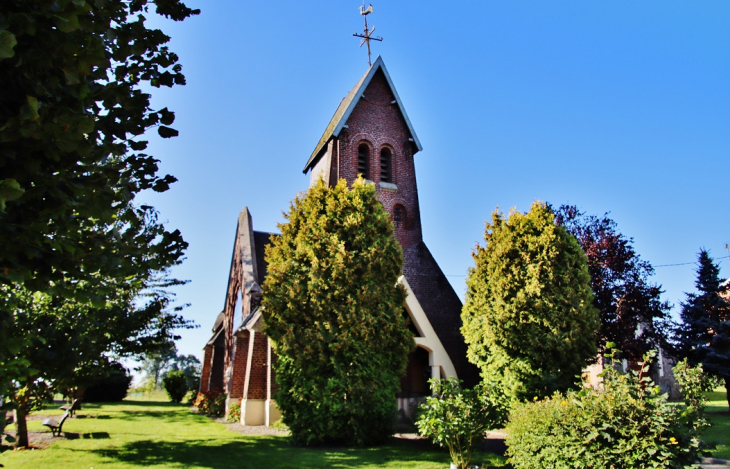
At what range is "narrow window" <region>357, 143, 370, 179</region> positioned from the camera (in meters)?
20.1

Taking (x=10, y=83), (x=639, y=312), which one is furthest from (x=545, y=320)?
(x=10, y=83)

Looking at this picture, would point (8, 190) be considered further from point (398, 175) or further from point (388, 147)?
point (388, 147)

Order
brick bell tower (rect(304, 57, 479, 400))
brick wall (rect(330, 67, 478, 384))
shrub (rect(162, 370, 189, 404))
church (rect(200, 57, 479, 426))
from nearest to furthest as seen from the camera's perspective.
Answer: church (rect(200, 57, 479, 426)), brick bell tower (rect(304, 57, 479, 400)), brick wall (rect(330, 67, 478, 384)), shrub (rect(162, 370, 189, 404))

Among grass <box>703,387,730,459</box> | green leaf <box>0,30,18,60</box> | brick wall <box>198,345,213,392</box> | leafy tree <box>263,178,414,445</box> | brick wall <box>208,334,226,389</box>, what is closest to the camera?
green leaf <box>0,30,18,60</box>

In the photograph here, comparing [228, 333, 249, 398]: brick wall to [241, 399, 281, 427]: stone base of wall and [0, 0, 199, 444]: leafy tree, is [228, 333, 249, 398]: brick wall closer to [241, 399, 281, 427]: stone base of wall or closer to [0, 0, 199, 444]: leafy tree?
[241, 399, 281, 427]: stone base of wall

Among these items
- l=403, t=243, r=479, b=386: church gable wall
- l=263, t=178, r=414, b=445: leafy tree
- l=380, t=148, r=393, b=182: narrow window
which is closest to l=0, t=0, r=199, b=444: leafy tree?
l=263, t=178, r=414, b=445: leafy tree

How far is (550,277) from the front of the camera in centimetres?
1374

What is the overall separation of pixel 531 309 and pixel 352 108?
35.2ft

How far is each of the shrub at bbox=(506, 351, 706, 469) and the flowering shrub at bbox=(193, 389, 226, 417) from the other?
52.6 feet

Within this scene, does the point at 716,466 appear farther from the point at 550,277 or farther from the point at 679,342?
the point at 679,342

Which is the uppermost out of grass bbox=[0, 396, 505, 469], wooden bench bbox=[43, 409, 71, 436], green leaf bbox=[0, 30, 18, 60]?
green leaf bbox=[0, 30, 18, 60]

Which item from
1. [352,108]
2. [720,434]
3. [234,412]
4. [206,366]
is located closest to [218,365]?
[206,366]

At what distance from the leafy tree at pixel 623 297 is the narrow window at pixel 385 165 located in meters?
8.89

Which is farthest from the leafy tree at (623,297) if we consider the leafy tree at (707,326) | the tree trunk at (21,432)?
the tree trunk at (21,432)
